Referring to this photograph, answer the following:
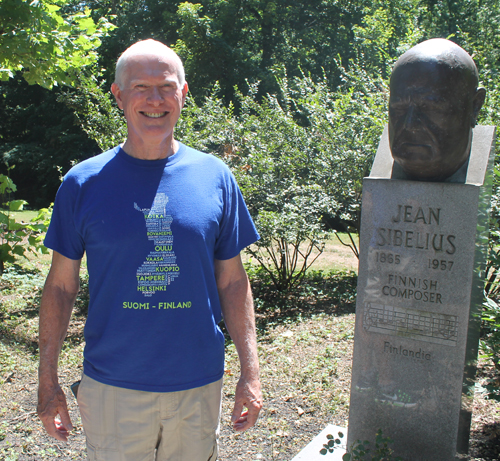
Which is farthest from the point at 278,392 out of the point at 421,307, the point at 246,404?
the point at 246,404

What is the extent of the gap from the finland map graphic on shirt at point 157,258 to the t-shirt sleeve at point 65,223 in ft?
0.87

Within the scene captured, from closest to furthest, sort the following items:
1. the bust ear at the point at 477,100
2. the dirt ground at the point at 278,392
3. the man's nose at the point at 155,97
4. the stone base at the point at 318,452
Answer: the man's nose at the point at 155,97
the bust ear at the point at 477,100
the stone base at the point at 318,452
the dirt ground at the point at 278,392

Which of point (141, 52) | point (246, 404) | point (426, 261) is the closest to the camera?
point (141, 52)

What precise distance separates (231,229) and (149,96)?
24.9 inches

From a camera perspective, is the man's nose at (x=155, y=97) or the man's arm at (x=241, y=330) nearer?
the man's nose at (x=155, y=97)

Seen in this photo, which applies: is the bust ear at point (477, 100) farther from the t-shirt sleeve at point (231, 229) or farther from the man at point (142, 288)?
the man at point (142, 288)

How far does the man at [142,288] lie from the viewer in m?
1.84

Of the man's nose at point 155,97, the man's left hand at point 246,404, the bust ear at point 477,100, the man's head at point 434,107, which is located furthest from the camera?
the bust ear at point 477,100

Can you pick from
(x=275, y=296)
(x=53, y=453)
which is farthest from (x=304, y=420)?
(x=275, y=296)

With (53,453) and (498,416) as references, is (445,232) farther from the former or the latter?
(53,453)

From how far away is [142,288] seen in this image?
1832 mm

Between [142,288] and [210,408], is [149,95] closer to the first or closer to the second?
[142,288]

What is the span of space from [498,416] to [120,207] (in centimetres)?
341

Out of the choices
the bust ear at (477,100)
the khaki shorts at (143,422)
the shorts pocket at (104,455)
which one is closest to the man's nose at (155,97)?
the khaki shorts at (143,422)
